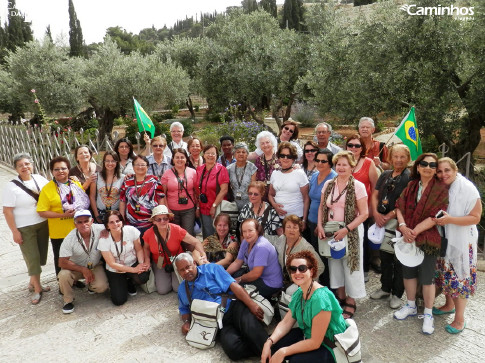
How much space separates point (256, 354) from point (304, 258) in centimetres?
114

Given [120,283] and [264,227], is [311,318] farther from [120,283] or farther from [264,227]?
[120,283]

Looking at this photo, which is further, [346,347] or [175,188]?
[175,188]

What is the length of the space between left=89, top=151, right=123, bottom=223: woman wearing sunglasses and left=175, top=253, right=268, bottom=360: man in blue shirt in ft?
5.55

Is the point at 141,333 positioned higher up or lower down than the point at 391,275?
lower down

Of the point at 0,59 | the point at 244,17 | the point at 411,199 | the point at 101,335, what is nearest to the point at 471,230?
the point at 411,199

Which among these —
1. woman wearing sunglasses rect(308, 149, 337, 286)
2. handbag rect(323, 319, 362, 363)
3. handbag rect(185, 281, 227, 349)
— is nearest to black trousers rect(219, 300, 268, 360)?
handbag rect(185, 281, 227, 349)

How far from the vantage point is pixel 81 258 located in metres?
4.79

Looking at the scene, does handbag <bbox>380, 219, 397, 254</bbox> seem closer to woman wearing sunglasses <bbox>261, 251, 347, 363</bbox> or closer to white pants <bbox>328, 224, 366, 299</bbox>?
white pants <bbox>328, 224, 366, 299</bbox>

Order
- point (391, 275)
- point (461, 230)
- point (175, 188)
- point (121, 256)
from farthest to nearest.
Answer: point (175, 188) → point (121, 256) → point (391, 275) → point (461, 230)

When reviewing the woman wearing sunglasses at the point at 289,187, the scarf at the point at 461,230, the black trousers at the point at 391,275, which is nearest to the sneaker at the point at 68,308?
the woman wearing sunglasses at the point at 289,187

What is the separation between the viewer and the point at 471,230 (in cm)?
380

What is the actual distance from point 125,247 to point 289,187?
7.06 feet

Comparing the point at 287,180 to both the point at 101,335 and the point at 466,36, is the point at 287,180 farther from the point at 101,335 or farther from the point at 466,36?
the point at 466,36

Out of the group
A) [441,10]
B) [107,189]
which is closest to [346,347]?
A: [107,189]
